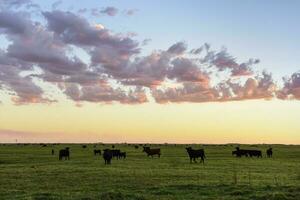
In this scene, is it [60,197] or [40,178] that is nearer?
[60,197]

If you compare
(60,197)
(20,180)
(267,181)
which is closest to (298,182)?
(267,181)

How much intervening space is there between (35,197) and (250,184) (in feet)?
43.7

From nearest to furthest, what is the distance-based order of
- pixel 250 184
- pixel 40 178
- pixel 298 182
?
pixel 250 184 → pixel 298 182 → pixel 40 178

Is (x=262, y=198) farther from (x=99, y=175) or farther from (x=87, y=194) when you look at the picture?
(x=99, y=175)

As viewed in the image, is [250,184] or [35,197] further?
[250,184]

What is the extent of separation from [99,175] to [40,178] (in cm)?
461

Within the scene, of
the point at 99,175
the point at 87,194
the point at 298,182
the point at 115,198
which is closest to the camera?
the point at 115,198

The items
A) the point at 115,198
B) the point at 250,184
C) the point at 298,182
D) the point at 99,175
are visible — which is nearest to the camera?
the point at 115,198

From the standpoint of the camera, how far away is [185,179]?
1255 inches

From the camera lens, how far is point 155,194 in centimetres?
2414

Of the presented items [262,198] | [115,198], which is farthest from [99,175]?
[262,198]

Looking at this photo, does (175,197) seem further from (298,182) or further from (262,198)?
(298,182)

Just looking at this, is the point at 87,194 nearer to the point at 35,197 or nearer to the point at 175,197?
the point at 35,197

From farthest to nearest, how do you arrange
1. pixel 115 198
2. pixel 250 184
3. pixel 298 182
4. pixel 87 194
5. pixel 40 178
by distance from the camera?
pixel 40 178 → pixel 298 182 → pixel 250 184 → pixel 87 194 → pixel 115 198
